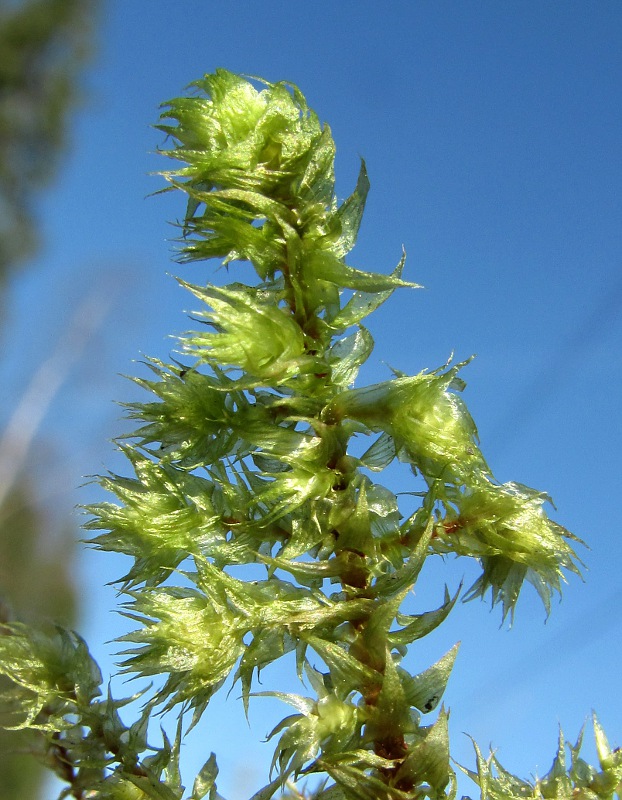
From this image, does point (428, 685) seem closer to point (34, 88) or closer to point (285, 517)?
point (285, 517)

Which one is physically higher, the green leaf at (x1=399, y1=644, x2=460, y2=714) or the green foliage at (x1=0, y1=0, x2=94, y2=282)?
the green foliage at (x1=0, y1=0, x2=94, y2=282)

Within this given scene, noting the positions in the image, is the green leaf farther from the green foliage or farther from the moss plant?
the green foliage

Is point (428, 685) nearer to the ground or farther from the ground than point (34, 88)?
nearer to the ground

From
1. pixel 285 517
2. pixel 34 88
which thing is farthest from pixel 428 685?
pixel 34 88

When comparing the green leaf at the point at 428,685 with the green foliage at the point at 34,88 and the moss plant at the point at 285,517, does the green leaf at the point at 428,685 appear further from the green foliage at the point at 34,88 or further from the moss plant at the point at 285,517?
the green foliage at the point at 34,88

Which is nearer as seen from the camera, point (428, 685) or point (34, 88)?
point (428, 685)

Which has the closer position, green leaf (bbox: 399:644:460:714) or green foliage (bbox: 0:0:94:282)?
green leaf (bbox: 399:644:460:714)

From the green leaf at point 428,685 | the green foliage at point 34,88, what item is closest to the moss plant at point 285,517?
the green leaf at point 428,685

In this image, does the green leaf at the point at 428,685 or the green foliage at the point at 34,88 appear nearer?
the green leaf at the point at 428,685

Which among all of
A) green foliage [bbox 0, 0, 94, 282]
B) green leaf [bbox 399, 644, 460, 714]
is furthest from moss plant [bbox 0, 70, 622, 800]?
green foliage [bbox 0, 0, 94, 282]
